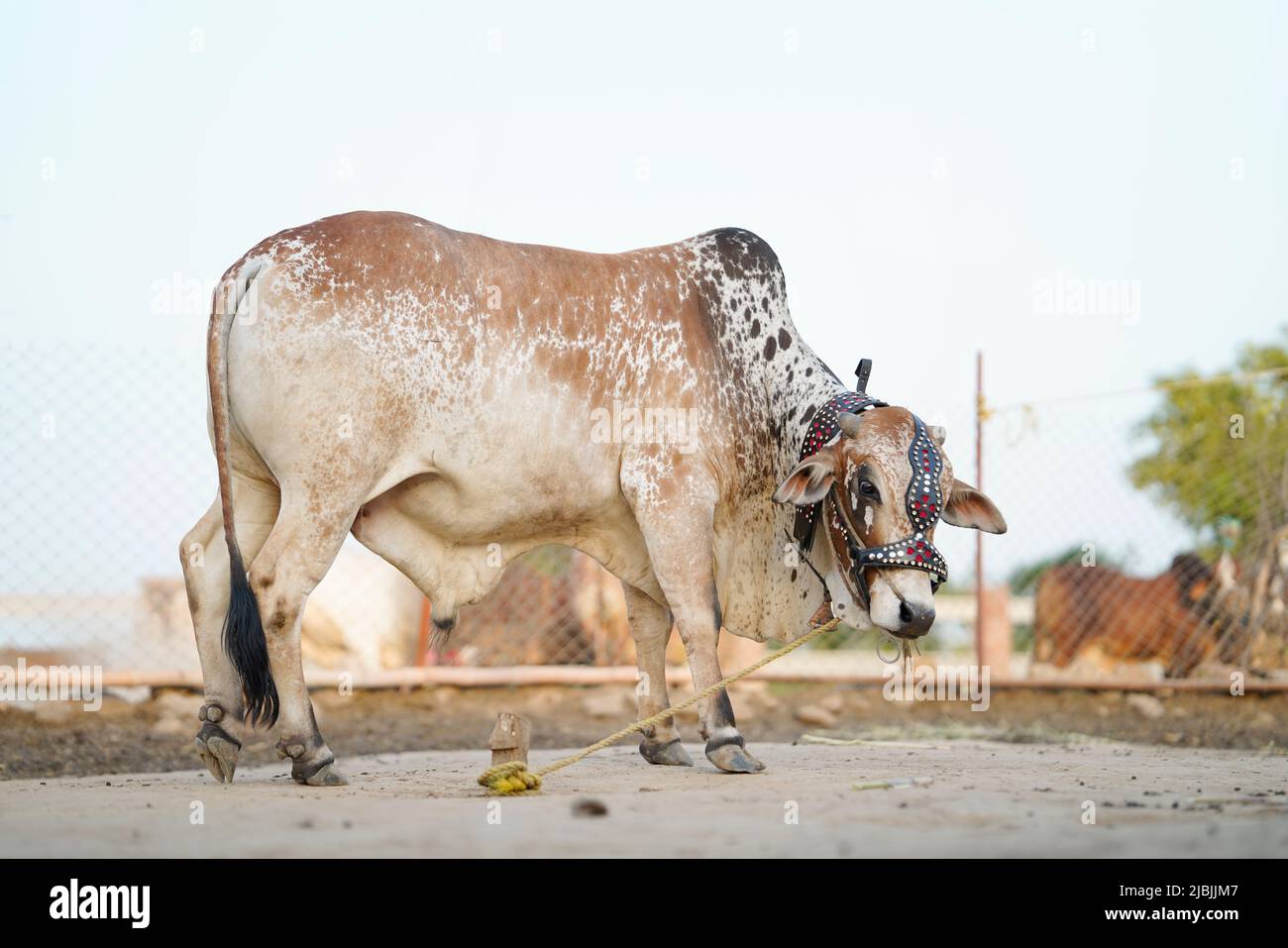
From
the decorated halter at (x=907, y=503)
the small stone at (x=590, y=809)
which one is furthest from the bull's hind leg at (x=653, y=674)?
the small stone at (x=590, y=809)

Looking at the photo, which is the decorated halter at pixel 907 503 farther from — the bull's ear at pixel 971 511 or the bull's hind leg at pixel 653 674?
the bull's hind leg at pixel 653 674

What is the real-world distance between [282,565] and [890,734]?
416 centimetres

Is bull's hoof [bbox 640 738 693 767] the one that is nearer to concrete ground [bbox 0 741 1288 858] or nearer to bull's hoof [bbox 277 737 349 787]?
concrete ground [bbox 0 741 1288 858]

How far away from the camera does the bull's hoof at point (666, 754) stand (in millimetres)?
5621

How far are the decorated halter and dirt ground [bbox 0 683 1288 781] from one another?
2.76 m

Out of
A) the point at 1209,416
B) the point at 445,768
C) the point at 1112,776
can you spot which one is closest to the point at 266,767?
the point at 445,768

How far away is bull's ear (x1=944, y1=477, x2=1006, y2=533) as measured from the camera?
5.26m

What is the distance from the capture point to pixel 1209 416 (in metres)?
20.4

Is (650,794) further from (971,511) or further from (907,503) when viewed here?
(971,511)

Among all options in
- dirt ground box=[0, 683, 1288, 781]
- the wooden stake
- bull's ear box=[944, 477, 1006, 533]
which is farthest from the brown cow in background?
the wooden stake

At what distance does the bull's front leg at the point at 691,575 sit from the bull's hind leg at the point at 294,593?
116 centimetres

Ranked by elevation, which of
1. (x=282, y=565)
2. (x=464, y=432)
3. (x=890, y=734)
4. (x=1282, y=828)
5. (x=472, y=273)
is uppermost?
(x=472, y=273)

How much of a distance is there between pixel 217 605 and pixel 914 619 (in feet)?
8.11
